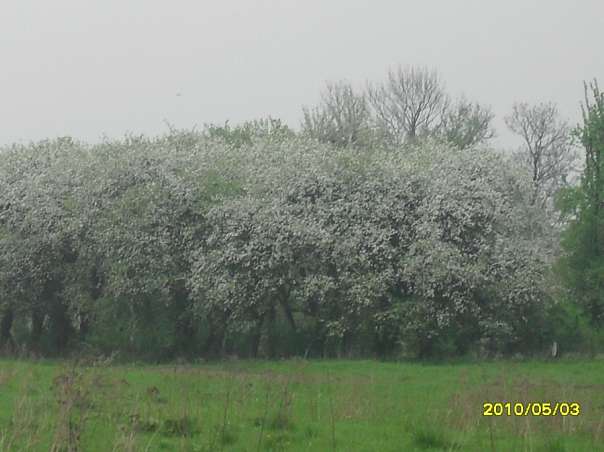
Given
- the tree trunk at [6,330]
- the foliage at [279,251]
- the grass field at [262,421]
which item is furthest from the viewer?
the tree trunk at [6,330]

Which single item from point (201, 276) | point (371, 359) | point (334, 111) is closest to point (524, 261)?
point (371, 359)

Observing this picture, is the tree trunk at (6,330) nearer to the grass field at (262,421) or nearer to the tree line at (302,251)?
the tree line at (302,251)

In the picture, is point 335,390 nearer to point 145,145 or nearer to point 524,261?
point 524,261

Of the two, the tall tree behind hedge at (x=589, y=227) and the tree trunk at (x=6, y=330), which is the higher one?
the tall tree behind hedge at (x=589, y=227)

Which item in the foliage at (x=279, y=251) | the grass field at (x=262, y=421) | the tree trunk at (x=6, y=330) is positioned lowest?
the grass field at (x=262, y=421)

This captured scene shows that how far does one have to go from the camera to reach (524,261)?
34.5 m

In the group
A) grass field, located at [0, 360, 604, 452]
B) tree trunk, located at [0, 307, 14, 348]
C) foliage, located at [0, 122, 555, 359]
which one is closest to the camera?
grass field, located at [0, 360, 604, 452]

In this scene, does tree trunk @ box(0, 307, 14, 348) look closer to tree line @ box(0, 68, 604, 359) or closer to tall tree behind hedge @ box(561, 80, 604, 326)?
tree line @ box(0, 68, 604, 359)

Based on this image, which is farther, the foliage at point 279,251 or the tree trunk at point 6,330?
the tree trunk at point 6,330

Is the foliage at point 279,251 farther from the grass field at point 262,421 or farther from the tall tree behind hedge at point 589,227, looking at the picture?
the grass field at point 262,421

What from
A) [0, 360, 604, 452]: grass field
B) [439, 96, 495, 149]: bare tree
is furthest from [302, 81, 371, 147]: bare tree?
[0, 360, 604, 452]: grass field

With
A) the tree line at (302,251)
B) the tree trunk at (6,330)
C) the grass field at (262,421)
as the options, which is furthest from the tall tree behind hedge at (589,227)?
the tree trunk at (6,330)

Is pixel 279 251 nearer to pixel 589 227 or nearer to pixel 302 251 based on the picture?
pixel 302 251

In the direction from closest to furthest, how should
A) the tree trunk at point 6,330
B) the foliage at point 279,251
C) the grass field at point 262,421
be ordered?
the grass field at point 262,421, the foliage at point 279,251, the tree trunk at point 6,330
